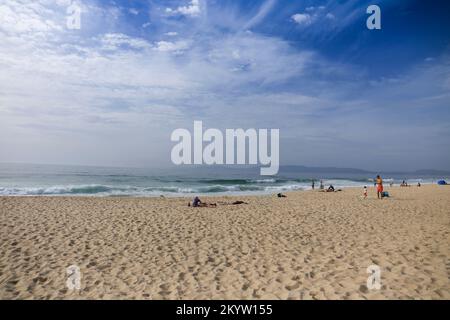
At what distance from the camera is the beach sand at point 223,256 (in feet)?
17.0

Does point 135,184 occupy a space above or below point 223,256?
below

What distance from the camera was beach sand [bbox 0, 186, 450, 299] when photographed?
518 cm

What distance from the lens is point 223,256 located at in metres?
7.17

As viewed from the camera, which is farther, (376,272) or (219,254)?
(219,254)

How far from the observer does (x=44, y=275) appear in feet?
19.2

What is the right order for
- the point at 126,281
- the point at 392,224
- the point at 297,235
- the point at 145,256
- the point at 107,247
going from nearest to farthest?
the point at 126,281, the point at 145,256, the point at 107,247, the point at 297,235, the point at 392,224

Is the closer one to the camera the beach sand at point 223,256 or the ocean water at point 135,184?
the beach sand at point 223,256

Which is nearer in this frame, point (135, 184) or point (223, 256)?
point (223, 256)

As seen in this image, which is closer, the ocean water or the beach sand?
the beach sand

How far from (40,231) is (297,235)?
8.69m

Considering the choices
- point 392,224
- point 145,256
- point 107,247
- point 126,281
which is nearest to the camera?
point 126,281
